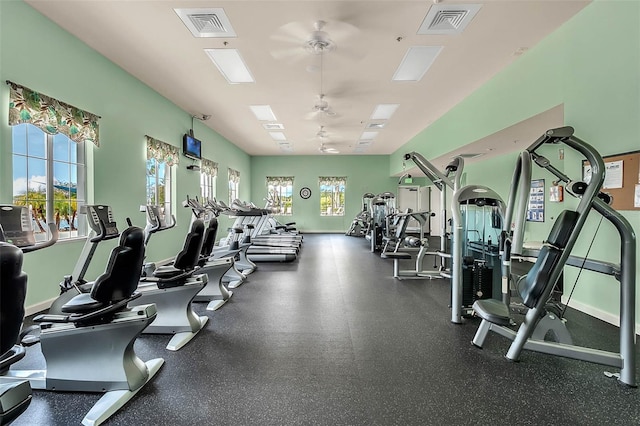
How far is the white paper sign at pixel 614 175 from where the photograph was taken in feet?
9.42

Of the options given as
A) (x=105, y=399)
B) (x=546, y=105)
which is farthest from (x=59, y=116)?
(x=546, y=105)

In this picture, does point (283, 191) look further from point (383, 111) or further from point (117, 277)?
point (117, 277)

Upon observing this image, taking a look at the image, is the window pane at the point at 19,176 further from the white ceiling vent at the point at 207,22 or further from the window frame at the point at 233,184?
the window frame at the point at 233,184

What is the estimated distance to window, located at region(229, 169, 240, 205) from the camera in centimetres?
1011

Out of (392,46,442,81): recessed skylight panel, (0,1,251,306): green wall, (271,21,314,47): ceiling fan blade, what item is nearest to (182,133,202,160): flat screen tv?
(0,1,251,306): green wall

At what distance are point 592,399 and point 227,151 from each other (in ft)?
31.8

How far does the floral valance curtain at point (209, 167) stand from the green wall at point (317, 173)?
12.7ft

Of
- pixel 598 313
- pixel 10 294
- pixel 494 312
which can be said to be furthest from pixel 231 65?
pixel 598 313

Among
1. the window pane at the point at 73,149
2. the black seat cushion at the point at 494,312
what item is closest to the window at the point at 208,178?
the window pane at the point at 73,149

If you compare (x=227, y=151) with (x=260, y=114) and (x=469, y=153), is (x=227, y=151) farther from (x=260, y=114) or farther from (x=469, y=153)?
(x=469, y=153)

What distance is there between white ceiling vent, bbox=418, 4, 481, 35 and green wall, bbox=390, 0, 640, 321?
3.82 ft

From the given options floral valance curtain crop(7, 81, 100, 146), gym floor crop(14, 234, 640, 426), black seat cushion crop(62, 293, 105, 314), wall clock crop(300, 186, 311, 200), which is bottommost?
gym floor crop(14, 234, 640, 426)

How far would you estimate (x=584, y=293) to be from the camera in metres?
3.33

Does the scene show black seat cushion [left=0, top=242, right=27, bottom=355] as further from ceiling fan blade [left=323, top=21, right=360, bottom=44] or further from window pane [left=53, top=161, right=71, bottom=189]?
ceiling fan blade [left=323, top=21, right=360, bottom=44]
